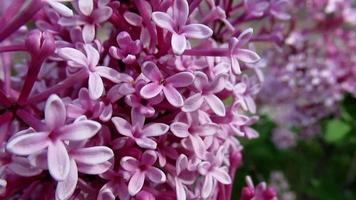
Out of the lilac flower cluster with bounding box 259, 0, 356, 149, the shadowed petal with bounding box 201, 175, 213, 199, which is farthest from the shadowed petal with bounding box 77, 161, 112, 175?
the lilac flower cluster with bounding box 259, 0, 356, 149

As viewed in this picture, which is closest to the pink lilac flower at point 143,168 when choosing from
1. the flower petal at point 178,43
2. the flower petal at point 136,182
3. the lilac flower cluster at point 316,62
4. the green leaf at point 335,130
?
the flower petal at point 136,182

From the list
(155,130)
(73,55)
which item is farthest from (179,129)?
(73,55)

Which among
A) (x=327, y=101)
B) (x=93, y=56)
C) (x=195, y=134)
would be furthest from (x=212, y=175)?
(x=327, y=101)

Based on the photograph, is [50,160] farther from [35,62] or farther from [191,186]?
[191,186]

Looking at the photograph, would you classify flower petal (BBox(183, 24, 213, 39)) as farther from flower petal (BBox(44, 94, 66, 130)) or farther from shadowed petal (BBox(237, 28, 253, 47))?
flower petal (BBox(44, 94, 66, 130))

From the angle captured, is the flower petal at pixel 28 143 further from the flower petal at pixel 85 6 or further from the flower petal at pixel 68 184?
the flower petal at pixel 85 6

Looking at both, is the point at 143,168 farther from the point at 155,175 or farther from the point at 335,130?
the point at 335,130
